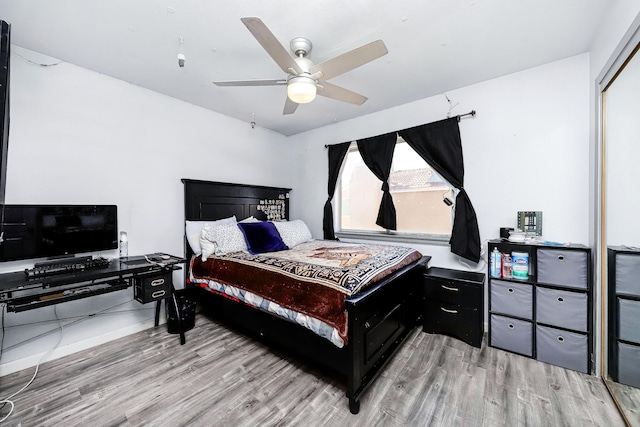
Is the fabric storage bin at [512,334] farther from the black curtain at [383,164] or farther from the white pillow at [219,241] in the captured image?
the white pillow at [219,241]

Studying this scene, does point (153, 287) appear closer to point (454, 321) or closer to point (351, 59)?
point (351, 59)

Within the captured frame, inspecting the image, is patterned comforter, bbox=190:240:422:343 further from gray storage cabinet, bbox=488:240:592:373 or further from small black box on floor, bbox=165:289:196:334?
gray storage cabinet, bbox=488:240:592:373

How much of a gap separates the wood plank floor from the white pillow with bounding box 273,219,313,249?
131 centimetres

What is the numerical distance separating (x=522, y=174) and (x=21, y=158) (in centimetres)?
448

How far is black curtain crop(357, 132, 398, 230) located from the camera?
3266mm

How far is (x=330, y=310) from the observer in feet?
5.48

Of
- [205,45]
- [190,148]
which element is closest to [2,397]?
[190,148]

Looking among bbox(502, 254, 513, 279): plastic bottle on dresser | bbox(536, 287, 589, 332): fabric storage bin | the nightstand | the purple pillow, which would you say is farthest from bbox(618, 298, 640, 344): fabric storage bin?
the purple pillow

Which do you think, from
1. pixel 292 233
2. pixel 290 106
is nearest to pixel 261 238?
pixel 292 233

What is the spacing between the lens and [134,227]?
2.69 m

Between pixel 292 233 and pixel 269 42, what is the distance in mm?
2320

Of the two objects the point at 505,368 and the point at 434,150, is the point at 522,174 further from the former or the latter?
the point at 505,368

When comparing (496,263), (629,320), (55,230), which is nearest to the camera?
(629,320)

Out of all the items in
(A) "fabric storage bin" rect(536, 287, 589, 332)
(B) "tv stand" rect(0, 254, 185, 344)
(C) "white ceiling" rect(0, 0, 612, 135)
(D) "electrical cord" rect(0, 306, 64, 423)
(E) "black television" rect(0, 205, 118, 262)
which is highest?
(C) "white ceiling" rect(0, 0, 612, 135)
